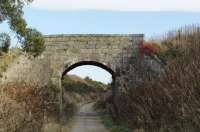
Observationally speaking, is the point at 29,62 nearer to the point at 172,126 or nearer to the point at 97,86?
the point at 172,126

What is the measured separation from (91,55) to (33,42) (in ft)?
38.6

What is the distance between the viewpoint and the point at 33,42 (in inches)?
742

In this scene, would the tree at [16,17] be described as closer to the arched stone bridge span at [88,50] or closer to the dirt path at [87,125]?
the dirt path at [87,125]

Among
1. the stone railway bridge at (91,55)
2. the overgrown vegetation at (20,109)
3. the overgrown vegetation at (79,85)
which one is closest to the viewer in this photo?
the overgrown vegetation at (20,109)

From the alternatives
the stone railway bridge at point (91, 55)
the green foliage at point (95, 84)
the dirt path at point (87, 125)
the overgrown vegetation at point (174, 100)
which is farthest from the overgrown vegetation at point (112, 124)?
the green foliage at point (95, 84)

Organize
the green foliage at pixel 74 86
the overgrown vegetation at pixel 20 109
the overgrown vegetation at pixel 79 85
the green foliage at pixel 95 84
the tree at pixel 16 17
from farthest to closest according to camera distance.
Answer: the green foliage at pixel 95 84, the overgrown vegetation at pixel 79 85, the green foliage at pixel 74 86, the tree at pixel 16 17, the overgrown vegetation at pixel 20 109

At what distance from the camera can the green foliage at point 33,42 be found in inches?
728

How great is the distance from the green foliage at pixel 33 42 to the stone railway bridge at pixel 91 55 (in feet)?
36.5

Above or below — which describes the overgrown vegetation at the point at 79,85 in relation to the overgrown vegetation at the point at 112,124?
above

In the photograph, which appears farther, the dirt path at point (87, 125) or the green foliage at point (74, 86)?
the green foliage at point (74, 86)

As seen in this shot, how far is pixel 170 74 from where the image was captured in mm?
12398

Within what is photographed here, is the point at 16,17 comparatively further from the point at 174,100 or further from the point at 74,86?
the point at 74,86

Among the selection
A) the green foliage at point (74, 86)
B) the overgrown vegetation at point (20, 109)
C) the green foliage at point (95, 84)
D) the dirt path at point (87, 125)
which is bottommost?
the dirt path at point (87, 125)

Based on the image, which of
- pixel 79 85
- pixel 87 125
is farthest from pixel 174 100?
pixel 79 85
